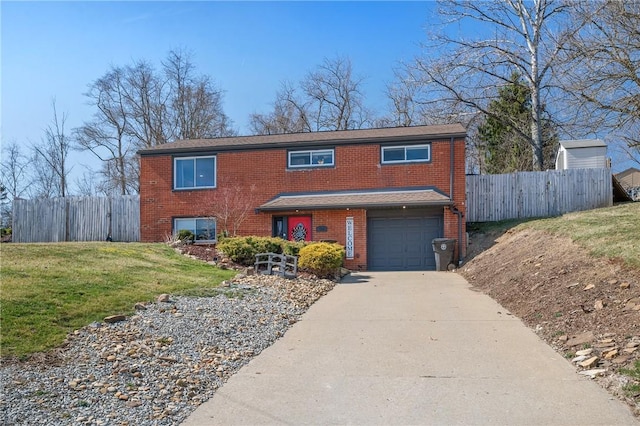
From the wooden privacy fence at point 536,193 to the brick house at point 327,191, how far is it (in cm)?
317

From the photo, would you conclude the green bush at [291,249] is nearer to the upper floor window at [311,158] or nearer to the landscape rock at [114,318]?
the upper floor window at [311,158]

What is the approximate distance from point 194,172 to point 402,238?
9.12m

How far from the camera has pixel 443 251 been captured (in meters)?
17.0

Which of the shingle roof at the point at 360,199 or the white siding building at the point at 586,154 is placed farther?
the white siding building at the point at 586,154

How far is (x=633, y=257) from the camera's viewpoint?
26.5ft

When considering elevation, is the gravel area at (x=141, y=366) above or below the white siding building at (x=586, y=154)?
below

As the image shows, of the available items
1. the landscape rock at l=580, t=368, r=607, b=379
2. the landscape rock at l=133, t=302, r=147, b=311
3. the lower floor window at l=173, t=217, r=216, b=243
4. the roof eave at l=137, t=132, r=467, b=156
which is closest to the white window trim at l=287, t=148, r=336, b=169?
the roof eave at l=137, t=132, r=467, b=156

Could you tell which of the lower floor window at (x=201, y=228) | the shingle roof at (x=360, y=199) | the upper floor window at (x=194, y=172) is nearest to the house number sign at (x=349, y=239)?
the shingle roof at (x=360, y=199)

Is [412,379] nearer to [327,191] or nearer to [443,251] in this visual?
[443,251]

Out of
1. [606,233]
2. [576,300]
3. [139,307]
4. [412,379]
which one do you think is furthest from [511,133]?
[412,379]

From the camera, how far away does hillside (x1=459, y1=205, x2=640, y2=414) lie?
548 cm

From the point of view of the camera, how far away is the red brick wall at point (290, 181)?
59.3 feet

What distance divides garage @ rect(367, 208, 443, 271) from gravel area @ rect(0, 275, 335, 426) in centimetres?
996

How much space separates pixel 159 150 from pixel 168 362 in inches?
623
